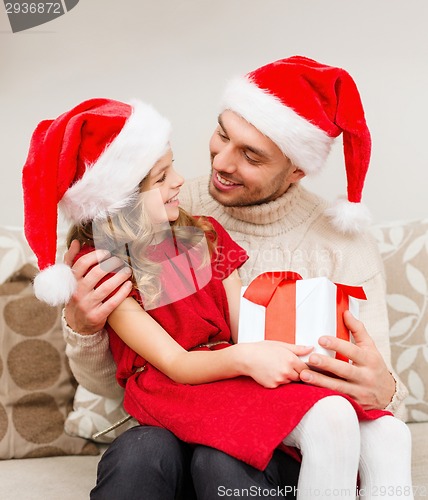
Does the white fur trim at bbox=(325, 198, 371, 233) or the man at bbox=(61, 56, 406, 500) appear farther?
the white fur trim at bbox=(325, 198, 371, 233)

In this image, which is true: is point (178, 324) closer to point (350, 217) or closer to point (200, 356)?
point (200, 356)

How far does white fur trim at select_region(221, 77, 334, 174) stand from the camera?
1.61 metres

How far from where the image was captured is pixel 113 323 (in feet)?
4.75

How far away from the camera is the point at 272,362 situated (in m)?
1.27

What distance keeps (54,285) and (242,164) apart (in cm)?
55

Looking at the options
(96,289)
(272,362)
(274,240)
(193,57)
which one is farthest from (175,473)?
(193,57)

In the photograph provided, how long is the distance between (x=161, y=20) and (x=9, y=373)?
1.12 metres

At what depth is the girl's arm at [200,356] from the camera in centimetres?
127

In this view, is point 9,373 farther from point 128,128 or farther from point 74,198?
point 128,128

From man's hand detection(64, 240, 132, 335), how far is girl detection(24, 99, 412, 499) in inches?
1.0

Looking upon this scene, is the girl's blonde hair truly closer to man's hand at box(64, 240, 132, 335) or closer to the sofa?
man's hand at box(64, 240, 132, 335)

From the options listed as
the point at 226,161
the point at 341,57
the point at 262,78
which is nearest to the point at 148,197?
the point at 226,161

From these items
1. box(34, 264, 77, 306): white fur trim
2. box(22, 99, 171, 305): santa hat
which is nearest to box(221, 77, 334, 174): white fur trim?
box(22, 99, 171, 305): santa hat

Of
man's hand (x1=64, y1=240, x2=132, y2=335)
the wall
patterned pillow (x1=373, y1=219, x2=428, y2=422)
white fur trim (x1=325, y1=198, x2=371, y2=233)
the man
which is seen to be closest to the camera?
the man
